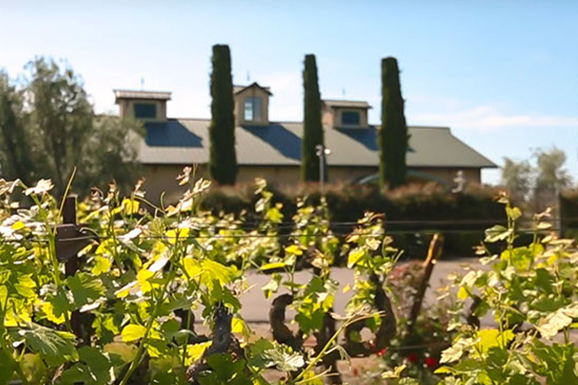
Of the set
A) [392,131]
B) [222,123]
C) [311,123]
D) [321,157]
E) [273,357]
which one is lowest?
[273,357]

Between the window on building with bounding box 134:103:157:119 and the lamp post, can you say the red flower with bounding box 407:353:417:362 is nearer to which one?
the lamp post

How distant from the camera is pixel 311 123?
23672 mm

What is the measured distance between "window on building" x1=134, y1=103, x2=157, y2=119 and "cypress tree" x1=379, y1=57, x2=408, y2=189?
7529mm

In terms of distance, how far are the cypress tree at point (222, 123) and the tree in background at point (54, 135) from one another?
10.3 ft

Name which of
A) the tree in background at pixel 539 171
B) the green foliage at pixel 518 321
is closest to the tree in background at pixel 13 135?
the green foliage at pixel 518 321

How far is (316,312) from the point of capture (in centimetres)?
233

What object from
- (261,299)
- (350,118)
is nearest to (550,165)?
(350,118)

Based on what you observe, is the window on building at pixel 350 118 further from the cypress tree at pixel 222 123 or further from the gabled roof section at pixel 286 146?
the cypress tree at pixel 222 123

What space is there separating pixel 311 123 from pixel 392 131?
259cm

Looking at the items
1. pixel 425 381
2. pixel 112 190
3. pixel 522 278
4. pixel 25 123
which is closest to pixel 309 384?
pixel 112 190

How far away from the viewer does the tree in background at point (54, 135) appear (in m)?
18.7

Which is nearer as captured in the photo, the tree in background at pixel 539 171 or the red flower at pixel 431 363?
the red flower at pixel 431 363

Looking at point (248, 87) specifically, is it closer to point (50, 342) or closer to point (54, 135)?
point (54, 135)

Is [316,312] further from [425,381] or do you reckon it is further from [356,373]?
[356,373]
